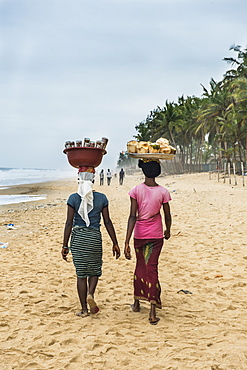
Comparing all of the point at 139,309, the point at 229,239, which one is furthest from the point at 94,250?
the point at 229,239

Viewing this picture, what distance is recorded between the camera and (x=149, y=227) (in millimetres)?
3797

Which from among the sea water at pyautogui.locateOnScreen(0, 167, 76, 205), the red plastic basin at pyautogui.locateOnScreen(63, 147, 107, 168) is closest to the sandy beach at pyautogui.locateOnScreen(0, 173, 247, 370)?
the red plastic basin at pyautogui.locateOnScreen(63, 147, 107, 168)

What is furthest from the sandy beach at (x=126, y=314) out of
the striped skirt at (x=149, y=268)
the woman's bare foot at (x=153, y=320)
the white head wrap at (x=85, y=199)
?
the white head wrap at (x=85, y=199)

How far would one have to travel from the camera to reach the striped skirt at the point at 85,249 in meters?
3.76

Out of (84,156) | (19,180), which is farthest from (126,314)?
(19,180)

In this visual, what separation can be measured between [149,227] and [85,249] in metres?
0.75

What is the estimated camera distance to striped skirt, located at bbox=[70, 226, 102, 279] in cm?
376

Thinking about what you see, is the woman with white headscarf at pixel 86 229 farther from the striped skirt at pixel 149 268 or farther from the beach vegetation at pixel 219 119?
the beach vegetation at pixel 219 119

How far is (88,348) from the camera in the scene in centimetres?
316

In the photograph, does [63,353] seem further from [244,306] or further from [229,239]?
[229,239]

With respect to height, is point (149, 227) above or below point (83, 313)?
above

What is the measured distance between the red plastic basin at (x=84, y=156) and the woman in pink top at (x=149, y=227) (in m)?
0.54

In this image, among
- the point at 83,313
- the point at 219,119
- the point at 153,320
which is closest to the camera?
the point at 153,320

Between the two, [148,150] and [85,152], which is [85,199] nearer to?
[85,152]
